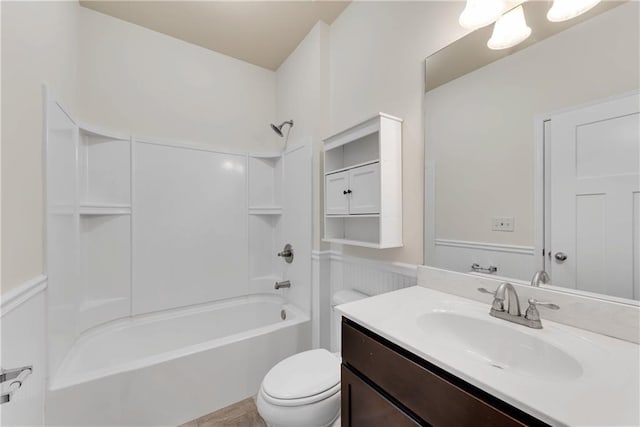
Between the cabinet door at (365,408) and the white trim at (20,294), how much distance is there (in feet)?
3.79

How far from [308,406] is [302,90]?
2126mm

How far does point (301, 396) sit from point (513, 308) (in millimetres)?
899

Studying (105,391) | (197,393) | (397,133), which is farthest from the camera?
(197,393)

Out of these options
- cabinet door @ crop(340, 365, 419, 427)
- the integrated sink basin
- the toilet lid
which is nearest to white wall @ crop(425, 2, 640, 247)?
the integrated sink basin

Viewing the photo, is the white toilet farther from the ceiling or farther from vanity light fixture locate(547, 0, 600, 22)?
the ceiling

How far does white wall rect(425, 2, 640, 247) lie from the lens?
0.79 metres

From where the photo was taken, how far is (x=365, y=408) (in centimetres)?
87

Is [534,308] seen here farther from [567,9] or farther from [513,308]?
[567,9]

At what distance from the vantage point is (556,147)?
88cm

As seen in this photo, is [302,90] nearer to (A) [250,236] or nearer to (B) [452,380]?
(A) [250,236]

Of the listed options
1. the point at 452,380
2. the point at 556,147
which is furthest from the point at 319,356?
the point at 556,147

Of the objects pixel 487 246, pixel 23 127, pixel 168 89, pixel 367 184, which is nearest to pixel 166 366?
pixel 23 127

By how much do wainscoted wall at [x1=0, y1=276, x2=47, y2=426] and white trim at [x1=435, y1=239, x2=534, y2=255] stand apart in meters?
1.66

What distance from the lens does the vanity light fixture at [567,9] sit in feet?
2.72
